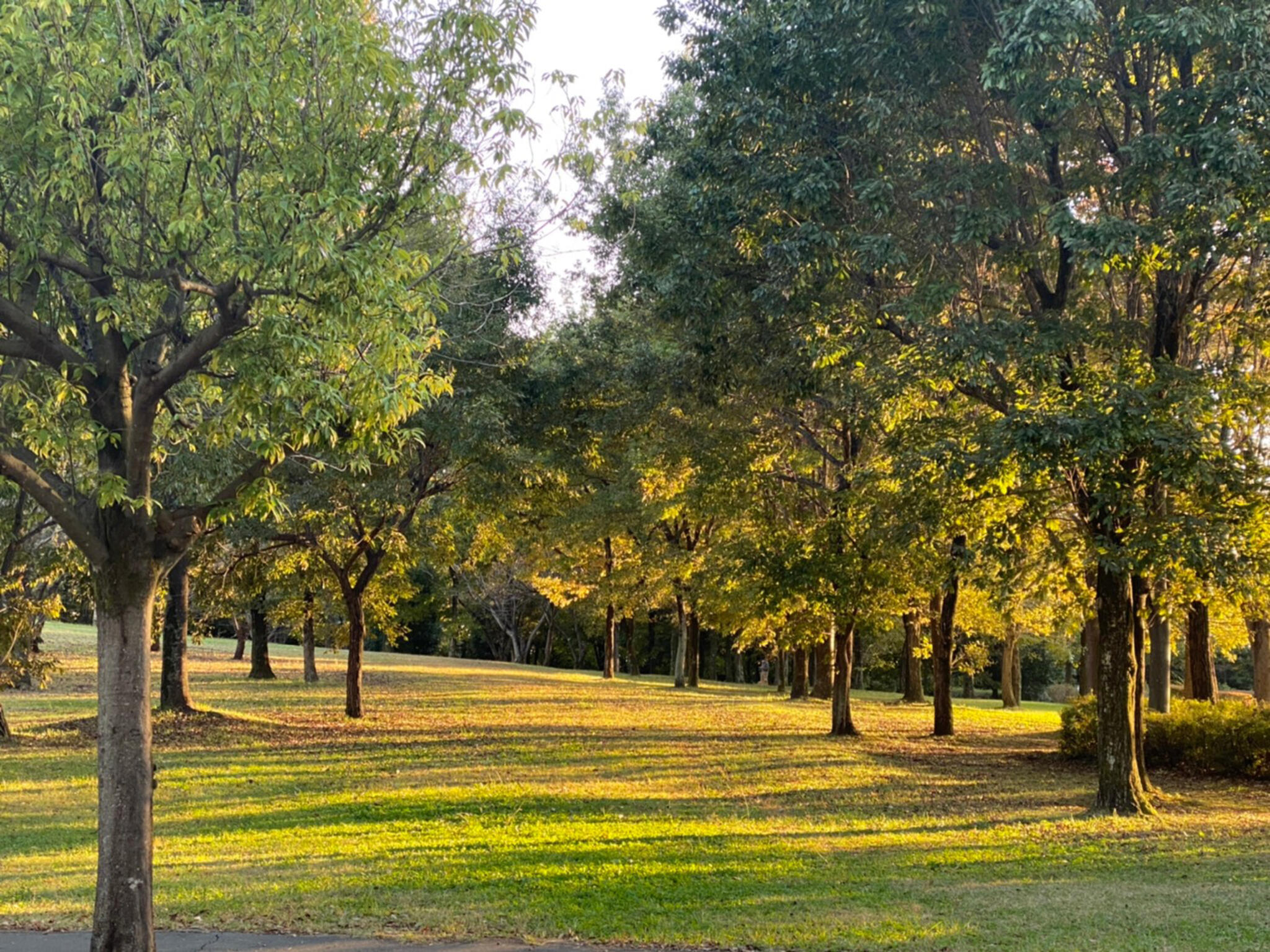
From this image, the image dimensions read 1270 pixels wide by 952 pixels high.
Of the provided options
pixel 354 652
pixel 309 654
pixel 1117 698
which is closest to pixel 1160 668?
pixel 1117 698

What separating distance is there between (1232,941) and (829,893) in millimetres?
3130

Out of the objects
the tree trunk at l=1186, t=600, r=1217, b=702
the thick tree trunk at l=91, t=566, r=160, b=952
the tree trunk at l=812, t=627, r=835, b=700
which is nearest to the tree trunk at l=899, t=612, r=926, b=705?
the tree trunk at l=812, t=627, r=835, b=700

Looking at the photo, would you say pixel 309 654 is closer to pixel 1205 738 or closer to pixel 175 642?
pixel 175 642

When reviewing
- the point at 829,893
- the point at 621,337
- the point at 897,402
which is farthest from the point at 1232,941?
the point at 621,337

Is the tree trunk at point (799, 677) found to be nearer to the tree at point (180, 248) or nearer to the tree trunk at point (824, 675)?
the tree trunk at point (824, 675)

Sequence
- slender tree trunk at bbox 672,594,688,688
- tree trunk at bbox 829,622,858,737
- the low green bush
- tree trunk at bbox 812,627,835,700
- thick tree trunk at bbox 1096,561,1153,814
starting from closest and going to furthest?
thick tree trunk at bbox 1096,561,1153,814 < the low green bush < tree trunk at bbox 829,622,858,737 < tree trunk at bbox 812,627,835,700 < slender tree trunk at bbox 672,594,688,688

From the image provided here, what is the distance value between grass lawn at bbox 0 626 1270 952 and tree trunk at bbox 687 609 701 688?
55.9 feet

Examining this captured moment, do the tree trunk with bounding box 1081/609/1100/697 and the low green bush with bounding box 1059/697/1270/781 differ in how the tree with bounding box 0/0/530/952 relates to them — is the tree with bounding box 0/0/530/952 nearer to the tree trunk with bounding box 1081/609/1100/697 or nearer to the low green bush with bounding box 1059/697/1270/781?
the low green bush with bounding box 1059/697/1270/781

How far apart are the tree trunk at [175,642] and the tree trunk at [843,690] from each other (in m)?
14.1

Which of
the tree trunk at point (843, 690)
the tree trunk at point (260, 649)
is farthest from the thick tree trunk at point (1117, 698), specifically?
the tree trunk at point (260, 649)

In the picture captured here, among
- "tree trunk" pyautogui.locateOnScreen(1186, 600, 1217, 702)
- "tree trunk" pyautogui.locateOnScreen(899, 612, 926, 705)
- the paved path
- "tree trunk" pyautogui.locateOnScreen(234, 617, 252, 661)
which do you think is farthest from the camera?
"tree trunk" pyautogui.locateOnScreen(234, 617, 252, 661)

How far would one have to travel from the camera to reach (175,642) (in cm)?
2017

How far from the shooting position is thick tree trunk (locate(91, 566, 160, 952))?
241 inches

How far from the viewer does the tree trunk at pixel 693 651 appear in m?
39.0
